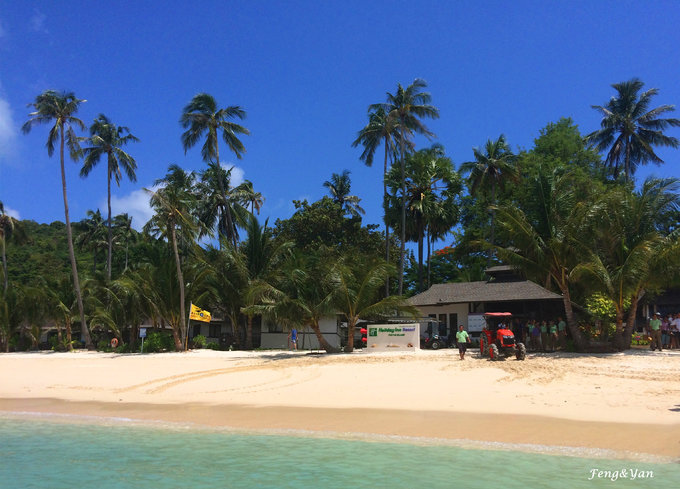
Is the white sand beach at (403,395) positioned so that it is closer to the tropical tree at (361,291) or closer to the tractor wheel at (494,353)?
the tractor wheel at (494,353)

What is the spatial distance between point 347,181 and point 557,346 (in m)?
34.1

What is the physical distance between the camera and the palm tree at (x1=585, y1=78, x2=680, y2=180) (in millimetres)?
40250

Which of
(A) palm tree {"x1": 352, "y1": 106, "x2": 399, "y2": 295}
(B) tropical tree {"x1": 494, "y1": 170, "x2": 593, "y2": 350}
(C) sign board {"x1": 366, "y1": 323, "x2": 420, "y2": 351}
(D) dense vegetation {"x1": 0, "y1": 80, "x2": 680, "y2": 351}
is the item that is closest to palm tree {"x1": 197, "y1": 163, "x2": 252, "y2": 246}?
(D) dense vegetation {"x1": 0, "y1": 80, "x2": 680, "y2": 351}

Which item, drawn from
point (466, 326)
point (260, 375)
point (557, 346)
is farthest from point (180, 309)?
point (557, 346)

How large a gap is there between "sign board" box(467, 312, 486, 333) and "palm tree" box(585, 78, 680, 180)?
20.7m

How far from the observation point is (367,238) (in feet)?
156

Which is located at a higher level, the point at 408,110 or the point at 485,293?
the point at 408,110

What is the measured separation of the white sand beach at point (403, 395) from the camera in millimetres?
10617

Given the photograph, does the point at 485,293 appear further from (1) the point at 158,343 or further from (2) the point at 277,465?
(2) the point at 277,465

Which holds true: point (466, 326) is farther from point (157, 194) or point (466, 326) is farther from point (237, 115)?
point (237, 115)

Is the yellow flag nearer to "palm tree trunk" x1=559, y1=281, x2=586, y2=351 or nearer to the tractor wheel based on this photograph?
the tractor wheel

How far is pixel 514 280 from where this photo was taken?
102 ft

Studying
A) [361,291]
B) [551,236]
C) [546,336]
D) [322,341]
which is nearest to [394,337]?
[361,291]

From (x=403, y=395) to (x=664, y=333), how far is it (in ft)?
47.8
